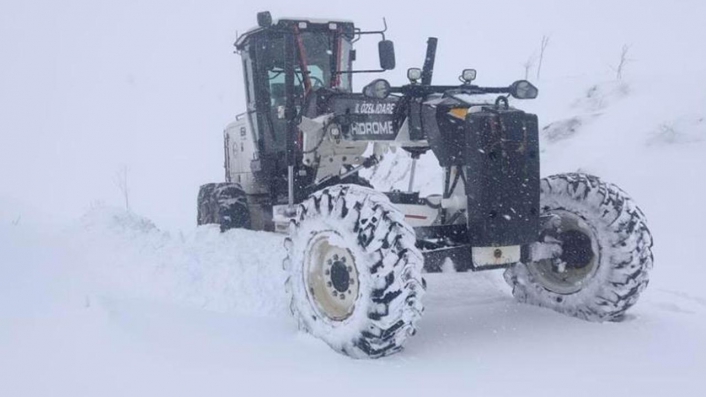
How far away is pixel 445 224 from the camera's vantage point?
5.23 m

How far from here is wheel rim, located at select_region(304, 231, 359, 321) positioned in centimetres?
454

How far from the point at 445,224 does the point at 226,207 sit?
3.74m

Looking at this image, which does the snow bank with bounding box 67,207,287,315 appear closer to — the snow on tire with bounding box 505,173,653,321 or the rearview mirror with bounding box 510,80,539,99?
the snow on tire with bounding box 505,173,653,321

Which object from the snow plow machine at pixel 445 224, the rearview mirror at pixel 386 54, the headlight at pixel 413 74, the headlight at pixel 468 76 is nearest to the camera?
the snow plow machine at pixel 445 224

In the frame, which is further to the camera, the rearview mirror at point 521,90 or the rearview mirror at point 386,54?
the rearview mirror at point 386,54

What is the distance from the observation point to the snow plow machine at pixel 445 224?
13.9ft

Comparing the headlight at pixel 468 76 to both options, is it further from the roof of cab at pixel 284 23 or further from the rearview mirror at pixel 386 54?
the roof of cab at pixel 284 23

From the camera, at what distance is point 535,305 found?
225 inches

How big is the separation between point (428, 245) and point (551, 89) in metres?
10.4

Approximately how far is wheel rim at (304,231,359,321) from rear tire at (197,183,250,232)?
11.8 feet

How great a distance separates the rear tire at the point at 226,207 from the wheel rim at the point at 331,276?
142 inches

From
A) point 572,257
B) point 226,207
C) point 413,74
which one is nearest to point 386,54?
point 413,74

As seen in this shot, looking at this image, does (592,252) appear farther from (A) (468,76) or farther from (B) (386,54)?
(B) (386,54)

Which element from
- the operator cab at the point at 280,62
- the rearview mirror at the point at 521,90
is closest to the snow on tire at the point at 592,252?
the rearview mirror at the point at 521,90
